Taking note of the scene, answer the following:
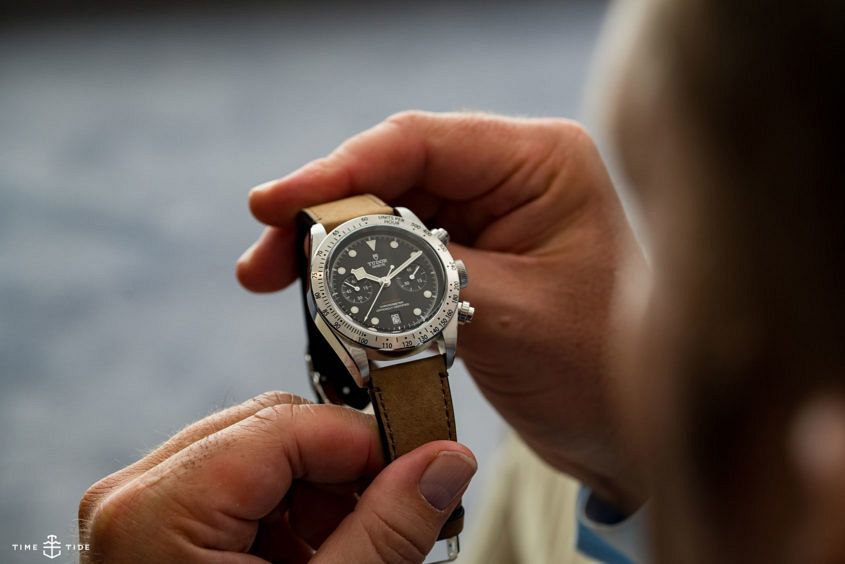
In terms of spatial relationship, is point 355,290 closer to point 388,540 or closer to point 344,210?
point 344,210

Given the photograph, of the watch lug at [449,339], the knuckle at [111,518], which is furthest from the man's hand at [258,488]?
the watch lug at [449,339]

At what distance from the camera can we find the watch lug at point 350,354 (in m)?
1.00

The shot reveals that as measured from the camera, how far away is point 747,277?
0.47m

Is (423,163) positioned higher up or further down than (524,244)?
higher up

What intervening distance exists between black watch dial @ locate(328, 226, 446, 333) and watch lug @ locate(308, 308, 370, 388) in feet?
0.10

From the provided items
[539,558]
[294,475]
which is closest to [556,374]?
[539,558]

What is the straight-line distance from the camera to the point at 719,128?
49cm

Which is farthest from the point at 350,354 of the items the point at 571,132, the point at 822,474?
the point at 822,474

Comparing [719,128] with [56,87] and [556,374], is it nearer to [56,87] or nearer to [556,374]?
[556,374]

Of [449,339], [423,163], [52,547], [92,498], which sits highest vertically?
[423,163]

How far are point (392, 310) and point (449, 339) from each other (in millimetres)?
73

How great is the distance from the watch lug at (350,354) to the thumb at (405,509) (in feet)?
0.44

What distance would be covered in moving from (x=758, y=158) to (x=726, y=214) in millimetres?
33

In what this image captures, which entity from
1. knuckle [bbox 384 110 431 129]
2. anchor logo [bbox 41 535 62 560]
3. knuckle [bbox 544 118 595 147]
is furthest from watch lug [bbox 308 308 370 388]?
anchor logo [bbox 41 535 62 560]
